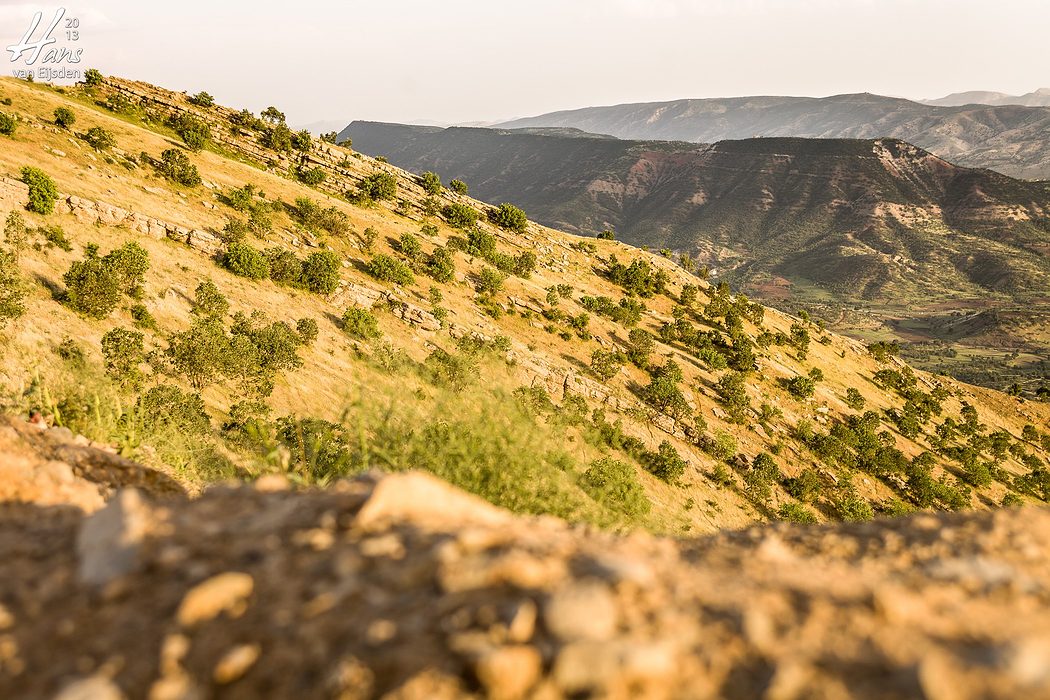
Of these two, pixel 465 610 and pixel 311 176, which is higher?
pixel 311 176

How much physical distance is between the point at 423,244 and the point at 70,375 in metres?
43.6

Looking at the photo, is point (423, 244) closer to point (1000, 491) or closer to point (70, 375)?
point (70, 375)

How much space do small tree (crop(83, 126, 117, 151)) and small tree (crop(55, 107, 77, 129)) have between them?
12.0 feet

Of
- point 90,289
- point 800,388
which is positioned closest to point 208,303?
point 90,289

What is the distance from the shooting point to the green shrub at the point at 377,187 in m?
70.9

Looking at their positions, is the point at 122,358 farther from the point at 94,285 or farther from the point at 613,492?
the point at 613,492

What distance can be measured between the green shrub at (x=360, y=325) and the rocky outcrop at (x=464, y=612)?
3508cm

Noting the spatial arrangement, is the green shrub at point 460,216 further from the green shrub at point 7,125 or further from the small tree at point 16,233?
the small tree at point 16,233

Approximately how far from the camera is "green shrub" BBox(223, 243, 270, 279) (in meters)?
38.1

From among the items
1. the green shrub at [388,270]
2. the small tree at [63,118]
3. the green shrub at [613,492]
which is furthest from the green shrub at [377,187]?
the green shrub at [613,492]

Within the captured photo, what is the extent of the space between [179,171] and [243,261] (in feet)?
64.9

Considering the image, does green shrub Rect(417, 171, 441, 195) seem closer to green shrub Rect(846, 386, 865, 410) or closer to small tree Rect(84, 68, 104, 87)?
small tree Rect(84, 68, 104, 87)

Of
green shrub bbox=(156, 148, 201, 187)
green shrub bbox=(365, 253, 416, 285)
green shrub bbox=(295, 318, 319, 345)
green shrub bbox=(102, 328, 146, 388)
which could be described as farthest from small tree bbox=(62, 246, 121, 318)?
green shrub bbox=(156, 148, 201, 187)

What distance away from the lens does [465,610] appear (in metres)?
3.08
